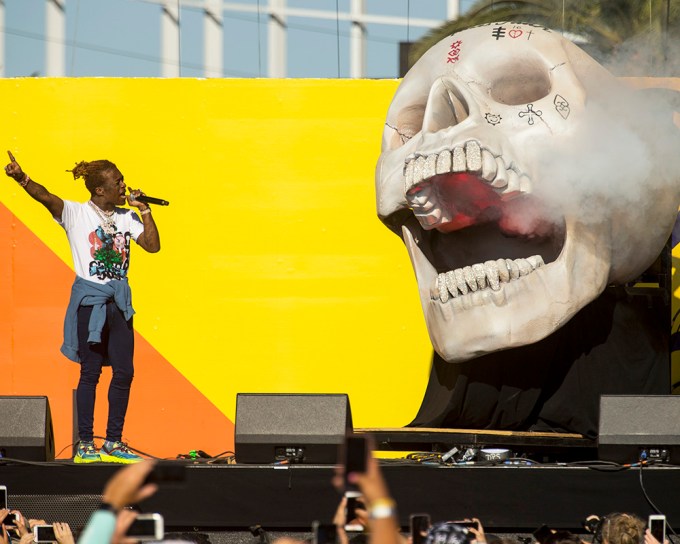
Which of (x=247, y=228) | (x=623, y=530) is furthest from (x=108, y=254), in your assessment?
(x=623, y=530)

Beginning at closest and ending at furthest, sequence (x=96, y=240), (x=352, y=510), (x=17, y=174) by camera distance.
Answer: (x=352, y=510)
(x=17, y=174)
(x=96, y=240)

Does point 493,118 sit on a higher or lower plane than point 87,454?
higher

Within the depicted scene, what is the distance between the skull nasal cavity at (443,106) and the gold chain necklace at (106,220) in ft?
5.86

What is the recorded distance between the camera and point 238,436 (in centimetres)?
584

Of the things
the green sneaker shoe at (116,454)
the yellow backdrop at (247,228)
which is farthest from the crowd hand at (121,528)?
the yellow backdrop at (247,228)

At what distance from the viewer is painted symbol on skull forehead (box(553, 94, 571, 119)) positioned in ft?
19.9

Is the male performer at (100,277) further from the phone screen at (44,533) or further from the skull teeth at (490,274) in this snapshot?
the skull teeth at (490,274)

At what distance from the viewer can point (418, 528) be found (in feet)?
13.1

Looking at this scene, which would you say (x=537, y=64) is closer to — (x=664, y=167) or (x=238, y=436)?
(x=664, y=167)

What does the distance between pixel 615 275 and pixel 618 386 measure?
59 centimetres

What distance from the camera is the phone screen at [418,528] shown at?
3799 millimetres

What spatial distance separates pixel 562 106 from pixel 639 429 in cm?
159

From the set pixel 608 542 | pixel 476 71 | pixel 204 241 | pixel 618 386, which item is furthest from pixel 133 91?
pixel 608 542

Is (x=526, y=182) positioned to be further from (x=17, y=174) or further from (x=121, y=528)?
(x=121, y=528)
